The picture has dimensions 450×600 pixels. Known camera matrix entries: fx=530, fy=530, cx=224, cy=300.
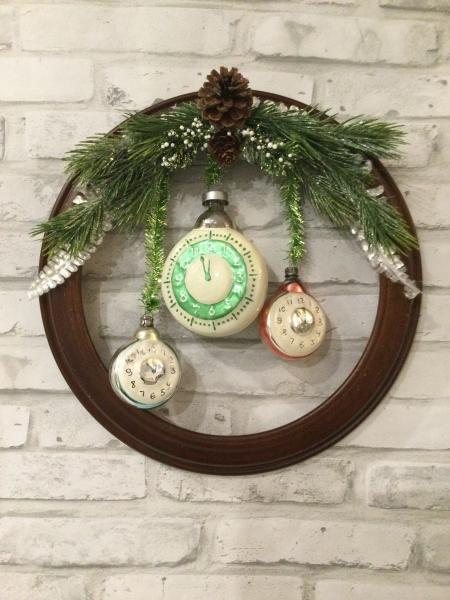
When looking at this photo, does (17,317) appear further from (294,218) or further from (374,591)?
(374,591)

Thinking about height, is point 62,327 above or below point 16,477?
above

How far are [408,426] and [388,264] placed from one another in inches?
8.4

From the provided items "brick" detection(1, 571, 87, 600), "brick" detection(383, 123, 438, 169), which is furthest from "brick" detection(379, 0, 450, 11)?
"brick" detection(1, 571, 87, 600)

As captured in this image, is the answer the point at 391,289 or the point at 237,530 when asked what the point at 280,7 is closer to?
the point at 391,289

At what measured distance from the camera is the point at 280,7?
692 millimetres

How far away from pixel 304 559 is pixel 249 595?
0.08 meters

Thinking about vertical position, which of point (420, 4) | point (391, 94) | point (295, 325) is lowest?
point (295, 325)

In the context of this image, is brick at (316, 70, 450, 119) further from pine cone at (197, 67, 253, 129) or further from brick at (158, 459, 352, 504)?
brick at (158, 459, 352, 504)

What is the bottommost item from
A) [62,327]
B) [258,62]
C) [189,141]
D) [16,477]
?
[16,477]

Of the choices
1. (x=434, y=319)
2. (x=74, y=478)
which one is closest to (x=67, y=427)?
(x=74, y=478)

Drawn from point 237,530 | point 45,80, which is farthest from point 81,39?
point 237,530

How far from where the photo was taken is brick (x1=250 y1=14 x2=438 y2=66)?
69 cm

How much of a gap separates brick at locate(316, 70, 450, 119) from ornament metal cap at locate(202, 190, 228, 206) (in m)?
0.19

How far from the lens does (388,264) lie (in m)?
0.65
